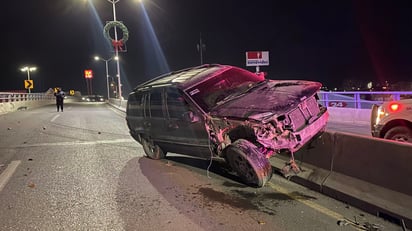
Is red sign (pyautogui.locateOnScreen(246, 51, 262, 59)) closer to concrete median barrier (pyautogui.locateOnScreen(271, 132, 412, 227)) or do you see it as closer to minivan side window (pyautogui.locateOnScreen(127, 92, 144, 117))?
minivan side window (pyautogui.locateOnScreen(127, 92, 144, 117))

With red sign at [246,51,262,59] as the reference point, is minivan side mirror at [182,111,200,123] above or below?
below

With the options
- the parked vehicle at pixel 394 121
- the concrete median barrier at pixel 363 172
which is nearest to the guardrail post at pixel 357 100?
the parked vehicle at pixel 394 121

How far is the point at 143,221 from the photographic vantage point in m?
4.67

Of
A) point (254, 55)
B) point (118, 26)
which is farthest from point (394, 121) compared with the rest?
point (118, 26)

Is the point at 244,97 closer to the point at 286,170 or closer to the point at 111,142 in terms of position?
the point at 286,170

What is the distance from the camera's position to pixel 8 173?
24.4 ft

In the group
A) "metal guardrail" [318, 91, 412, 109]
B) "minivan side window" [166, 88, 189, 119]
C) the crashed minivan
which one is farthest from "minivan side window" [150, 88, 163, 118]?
"metal guardrail" [318, 91, 412, 109]

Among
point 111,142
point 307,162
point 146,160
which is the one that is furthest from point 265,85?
point 111,142

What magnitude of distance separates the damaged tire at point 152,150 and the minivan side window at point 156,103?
2.72 feet

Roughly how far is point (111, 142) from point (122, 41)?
2177 cm

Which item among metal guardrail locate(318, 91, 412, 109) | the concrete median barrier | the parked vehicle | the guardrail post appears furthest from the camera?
the guardrail post

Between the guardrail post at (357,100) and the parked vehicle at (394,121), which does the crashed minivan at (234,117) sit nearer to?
the parked vehicle at (394,121)

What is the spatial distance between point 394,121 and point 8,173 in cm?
721

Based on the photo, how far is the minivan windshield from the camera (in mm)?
6637
